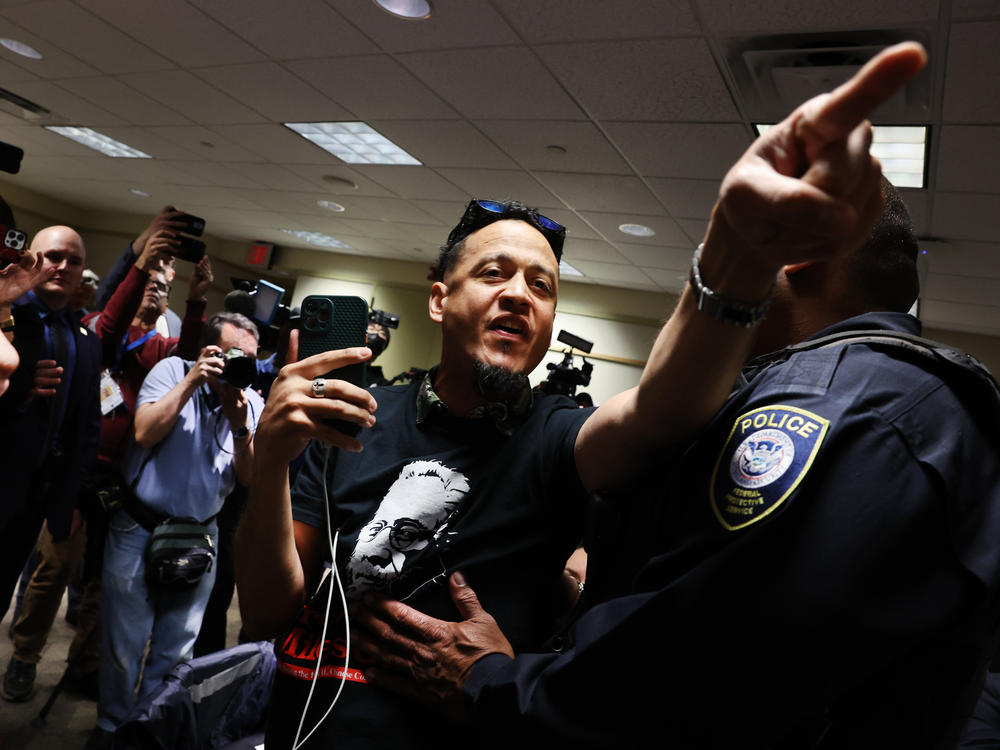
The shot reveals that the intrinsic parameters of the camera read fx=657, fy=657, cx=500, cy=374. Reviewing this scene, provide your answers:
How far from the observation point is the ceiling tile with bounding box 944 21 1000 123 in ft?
7.31

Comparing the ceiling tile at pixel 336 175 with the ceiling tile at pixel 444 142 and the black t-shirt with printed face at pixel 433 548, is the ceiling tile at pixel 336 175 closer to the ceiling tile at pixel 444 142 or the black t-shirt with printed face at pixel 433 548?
the ceiling tile at pixel 444 142

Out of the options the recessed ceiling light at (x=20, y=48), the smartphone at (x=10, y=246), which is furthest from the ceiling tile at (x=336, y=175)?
the smartphone at (x=10, y=246)

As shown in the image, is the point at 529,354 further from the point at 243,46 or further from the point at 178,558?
the point at 243,46

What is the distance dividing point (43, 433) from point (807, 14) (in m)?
2.97

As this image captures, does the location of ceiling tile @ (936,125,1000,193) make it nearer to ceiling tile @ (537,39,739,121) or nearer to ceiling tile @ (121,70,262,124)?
ceiling tile @ (537,39,739,121)

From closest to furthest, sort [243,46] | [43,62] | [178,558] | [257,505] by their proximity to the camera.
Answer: [257,505] → [178,558] → [243,46] → [43,62]

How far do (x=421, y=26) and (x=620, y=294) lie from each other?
18.5 ft

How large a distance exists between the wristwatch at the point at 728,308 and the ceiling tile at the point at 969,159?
3056 millimetres

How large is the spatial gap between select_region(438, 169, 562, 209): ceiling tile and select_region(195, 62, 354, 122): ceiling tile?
987mm

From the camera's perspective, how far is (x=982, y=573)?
59cm

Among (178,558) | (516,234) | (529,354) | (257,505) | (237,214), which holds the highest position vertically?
(237,214)

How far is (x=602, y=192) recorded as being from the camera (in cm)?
465

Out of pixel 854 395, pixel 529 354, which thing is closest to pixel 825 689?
pixel 854 395

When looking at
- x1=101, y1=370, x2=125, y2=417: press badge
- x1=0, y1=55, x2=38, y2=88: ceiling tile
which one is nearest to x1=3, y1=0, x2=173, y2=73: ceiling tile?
x1=0, y1=55, x2=38, y2=88: ceiling tile
